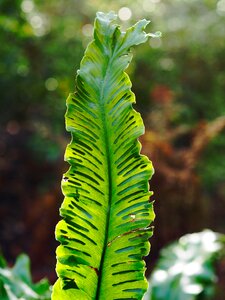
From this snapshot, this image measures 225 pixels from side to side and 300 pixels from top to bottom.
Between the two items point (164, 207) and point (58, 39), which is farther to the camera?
point (58, 39)

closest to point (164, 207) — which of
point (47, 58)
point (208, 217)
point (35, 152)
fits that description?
point (208, 217)

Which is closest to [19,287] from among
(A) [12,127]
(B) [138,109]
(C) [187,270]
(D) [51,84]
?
(C) [187,270]

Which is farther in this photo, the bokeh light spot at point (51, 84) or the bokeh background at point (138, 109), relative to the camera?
the bokeh light spot at point (51, 84)

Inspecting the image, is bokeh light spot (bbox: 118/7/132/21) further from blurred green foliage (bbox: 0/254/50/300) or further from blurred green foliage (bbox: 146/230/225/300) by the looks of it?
blurred green foliage (bbox: 0/254/50/300)

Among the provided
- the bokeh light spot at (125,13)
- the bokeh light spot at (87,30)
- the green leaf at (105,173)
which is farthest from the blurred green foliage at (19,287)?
the bokeh light spot at (125,13)

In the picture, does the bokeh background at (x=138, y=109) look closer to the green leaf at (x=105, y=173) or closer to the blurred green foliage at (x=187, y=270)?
the blurred green foliage at (x=187, y=270)

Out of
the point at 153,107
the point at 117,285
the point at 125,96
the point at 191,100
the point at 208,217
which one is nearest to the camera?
the point at 125,96

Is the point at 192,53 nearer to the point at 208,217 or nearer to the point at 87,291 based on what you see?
the point at 208,217
